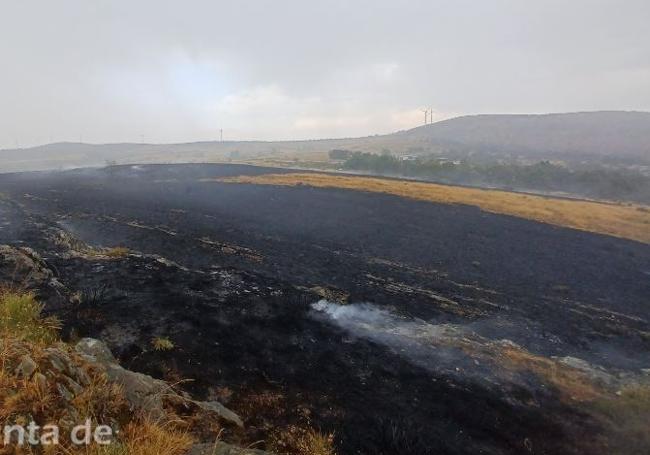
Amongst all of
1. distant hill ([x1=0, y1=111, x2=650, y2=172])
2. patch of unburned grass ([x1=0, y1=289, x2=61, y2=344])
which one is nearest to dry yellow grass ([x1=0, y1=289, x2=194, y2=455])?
patch of unburned grass ([x1=0, y1=289, x2=61, y2=344])

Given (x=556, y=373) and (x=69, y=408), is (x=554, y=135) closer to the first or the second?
(x=556, y=373)

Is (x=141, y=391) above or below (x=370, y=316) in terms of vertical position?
above

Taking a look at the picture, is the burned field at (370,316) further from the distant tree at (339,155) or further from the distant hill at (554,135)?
the distant hill at (554,135)

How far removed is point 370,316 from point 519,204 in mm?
29468

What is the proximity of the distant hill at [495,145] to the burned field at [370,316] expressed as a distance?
76.9m

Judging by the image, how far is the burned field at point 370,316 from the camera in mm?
8680

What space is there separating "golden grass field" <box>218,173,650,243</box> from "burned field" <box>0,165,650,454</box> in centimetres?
375

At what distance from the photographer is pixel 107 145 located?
187 m

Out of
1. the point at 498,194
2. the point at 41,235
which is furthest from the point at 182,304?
the point at 498,194

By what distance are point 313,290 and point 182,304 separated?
16.2 ft

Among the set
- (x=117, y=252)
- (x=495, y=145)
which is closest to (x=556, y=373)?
(x=117, y=252)

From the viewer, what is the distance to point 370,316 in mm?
14016

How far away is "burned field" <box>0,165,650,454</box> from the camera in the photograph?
8.68m

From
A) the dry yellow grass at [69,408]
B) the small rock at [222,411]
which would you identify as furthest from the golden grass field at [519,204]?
the dry yellow grass at [69,408]
